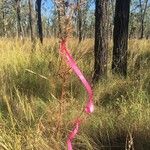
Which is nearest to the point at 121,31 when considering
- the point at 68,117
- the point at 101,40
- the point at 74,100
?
the point at 101,40

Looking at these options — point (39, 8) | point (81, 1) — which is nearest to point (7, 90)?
point (81, 1)

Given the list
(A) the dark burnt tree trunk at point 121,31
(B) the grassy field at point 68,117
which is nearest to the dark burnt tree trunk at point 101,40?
(A) the dark burnt tree trunk at point 121,31

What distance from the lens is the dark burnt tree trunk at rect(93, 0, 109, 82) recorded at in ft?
22.5

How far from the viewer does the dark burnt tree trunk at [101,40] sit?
6.87m

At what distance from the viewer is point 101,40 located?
710 cm

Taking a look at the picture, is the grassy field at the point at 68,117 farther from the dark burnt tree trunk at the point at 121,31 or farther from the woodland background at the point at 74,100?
the dark burnt tree trunk at the point at 121,31

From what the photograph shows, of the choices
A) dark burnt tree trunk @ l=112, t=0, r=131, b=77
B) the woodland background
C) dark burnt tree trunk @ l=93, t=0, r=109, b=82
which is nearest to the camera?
the woodland background

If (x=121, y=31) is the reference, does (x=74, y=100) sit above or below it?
below

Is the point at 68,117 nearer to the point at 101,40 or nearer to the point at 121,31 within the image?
the point at 101,40

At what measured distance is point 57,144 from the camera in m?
3.68

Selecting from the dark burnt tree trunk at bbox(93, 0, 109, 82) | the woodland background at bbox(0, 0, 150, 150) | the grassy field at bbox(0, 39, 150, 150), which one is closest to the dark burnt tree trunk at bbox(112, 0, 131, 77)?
the woodland background at bbox(0, 0, 150, 150)

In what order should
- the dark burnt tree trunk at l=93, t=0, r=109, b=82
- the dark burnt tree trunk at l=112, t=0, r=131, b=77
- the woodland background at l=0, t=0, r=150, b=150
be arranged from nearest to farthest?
the woodland background at l=0, t=0, r=150, b=150 < the dark burnt tree trunk at l=93, t=0, r=109, b=82 < the dark burnt tree trunk at l=112, t=0, r=131, b=77

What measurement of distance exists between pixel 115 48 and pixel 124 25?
0.43 meters

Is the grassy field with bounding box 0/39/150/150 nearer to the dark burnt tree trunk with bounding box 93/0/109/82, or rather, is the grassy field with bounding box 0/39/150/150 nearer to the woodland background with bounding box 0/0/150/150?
the woodland background with bounding box 0/0/150/150
